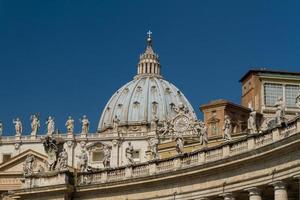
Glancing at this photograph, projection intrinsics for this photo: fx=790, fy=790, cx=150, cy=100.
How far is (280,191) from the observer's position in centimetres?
4481

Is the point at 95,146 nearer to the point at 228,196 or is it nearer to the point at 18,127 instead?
the point at 18,127

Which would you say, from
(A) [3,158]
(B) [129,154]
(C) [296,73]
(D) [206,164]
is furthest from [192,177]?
(A) [3,158]

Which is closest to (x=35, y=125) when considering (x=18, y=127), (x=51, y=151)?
(x=18, y=127)

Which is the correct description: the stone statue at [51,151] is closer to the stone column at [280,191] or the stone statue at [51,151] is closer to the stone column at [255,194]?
the stone column at [255,194]

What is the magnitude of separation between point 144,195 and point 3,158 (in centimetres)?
8317

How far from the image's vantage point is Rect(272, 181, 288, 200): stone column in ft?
146

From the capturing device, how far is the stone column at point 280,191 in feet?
146

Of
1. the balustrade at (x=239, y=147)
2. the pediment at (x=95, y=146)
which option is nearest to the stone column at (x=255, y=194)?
the balustrade at (x=239, y=147)

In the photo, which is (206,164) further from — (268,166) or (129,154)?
(129,154)

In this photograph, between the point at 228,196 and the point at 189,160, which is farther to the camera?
the point at 189,160

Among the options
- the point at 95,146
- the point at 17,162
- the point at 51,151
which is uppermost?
the point at 95,146

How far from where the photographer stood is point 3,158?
135m

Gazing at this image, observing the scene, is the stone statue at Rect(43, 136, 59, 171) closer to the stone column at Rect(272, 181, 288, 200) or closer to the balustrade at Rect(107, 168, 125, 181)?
the balustrade at Rect(107, 168, 125, 181)

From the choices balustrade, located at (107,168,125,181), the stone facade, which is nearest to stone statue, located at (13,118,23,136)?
the stone facade
